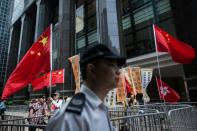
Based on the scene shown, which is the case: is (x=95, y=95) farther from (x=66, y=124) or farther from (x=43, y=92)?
(x=43, y=92)

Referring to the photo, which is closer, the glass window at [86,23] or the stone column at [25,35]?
the glass window at [86,23]

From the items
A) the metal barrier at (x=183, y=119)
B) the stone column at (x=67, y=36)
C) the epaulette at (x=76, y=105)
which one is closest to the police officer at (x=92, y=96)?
the epaulette at (x=76, y=105)

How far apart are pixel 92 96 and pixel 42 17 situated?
1377 inches

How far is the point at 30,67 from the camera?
6.48 metres

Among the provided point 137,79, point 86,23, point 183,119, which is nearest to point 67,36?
point 86,23

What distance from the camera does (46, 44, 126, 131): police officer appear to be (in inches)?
50.8

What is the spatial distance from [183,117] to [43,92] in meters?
24.9

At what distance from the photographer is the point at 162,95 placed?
989cm

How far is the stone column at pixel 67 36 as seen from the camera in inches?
910

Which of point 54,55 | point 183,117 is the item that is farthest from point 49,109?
point 54,55

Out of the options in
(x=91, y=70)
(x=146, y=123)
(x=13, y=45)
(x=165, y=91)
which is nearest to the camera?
(x=91, y=70)

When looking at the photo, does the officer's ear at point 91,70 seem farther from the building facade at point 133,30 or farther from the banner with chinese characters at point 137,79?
the building facade at point 133,30

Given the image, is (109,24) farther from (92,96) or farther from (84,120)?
(84,120)

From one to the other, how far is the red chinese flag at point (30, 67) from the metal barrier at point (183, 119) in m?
4.24
